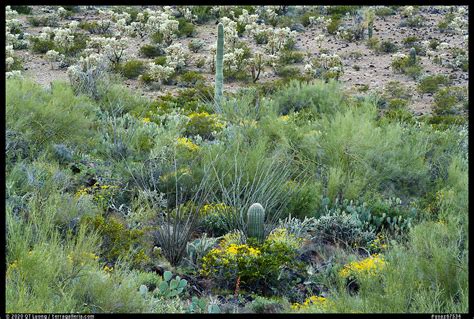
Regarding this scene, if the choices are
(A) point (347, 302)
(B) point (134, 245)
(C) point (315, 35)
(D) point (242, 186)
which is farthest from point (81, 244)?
(C) point (315, 35)

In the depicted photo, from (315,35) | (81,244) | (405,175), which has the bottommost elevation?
(315,35)

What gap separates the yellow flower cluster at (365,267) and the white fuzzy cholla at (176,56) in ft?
50.9

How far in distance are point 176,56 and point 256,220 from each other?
15.2 meters

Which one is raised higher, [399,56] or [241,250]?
[241,250]

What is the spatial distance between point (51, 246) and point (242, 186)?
141 inches

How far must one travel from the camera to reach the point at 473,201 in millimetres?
6625

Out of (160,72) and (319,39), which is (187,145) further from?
(319,39)

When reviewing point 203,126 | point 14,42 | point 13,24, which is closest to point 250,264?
point 203,126

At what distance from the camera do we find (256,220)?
25.7ft

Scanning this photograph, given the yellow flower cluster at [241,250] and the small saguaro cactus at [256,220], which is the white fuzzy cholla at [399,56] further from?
the yellow flower cluster at [241,250]

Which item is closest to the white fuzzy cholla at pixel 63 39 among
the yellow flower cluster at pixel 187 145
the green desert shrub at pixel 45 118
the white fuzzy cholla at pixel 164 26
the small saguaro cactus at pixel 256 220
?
the white fuzzy cholla at pixel 164 26

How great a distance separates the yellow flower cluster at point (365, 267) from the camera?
6.19 m

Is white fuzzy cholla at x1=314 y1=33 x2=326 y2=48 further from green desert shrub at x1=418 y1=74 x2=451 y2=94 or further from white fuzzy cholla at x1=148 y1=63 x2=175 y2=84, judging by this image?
white fuzzy cholla at x1=148 y1=63 x2=175 y2=84

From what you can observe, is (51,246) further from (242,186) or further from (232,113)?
(232,113)
